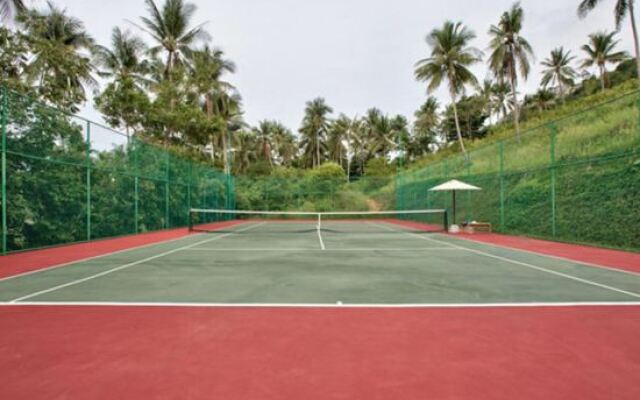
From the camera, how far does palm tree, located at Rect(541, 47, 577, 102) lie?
155ft

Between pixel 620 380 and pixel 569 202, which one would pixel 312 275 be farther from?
pixel 569 202

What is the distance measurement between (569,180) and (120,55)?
27.8 meters

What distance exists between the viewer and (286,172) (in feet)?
154

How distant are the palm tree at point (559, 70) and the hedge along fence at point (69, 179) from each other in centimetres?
4854

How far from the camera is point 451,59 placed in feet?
105

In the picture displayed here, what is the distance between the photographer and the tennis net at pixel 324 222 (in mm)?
18656

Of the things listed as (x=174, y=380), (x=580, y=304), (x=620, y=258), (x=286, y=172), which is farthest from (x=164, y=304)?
(x=286, y=172)

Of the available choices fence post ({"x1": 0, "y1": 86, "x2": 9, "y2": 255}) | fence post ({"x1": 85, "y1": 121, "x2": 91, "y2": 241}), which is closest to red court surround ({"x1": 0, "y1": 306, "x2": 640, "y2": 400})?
fence post ({"x1": 0, "y1": 86, "x2": 9, "y2": 255})

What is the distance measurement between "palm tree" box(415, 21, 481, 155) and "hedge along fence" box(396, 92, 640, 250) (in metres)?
14.0

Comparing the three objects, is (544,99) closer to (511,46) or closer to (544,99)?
(544,99)

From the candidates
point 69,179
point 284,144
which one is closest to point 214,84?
point 69,179

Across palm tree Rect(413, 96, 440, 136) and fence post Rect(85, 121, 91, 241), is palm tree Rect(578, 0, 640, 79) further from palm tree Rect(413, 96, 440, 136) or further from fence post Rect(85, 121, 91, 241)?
palm tree Rect(413, 96, 440, 136)

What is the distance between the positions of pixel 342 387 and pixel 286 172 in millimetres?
44815

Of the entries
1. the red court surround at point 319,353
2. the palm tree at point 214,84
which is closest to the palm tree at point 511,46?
the palm tree at point 214,84
